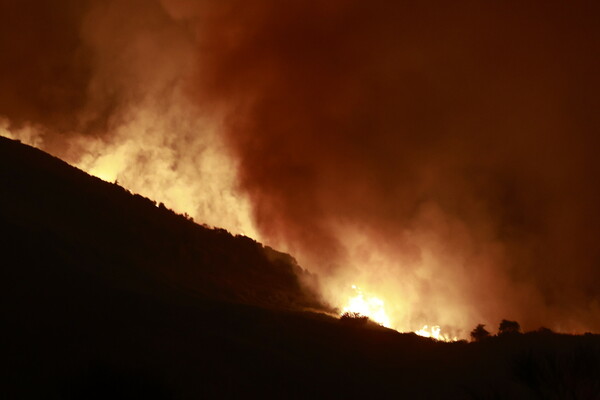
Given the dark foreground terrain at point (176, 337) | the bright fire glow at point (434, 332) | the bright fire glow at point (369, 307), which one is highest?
the bright fire glow at point (369, 307)

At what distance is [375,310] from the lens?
1331 inches

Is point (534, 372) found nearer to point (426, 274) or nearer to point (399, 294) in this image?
point (399, 294)

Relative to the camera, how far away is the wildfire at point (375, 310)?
108ft

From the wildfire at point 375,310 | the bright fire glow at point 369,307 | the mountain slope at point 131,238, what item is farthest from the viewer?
the bright fire glow at point 369,307

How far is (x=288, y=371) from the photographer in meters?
17.9

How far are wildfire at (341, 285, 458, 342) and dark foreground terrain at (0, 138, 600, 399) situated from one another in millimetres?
2573

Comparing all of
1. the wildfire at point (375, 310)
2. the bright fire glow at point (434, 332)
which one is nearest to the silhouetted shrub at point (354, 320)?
the wildfire at point (375, 310)

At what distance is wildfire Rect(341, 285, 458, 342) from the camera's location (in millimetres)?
32812

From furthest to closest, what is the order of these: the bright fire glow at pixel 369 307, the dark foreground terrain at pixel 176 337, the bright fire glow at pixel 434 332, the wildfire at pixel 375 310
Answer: the bright fire glow at pixel 369 307 → the wildfire at pixel 375 310 → the bright fire glow at pixel 434 332 → the dark foreground terrain at pixel 176 337

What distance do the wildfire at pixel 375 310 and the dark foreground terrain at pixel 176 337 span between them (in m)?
2.57

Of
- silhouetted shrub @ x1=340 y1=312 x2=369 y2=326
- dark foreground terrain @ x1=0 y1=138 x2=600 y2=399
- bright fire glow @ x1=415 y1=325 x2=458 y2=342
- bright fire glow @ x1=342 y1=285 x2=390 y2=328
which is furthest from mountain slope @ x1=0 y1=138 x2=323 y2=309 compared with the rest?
bright fire glow @ x1=415 y1=325 x2=458 y2=342

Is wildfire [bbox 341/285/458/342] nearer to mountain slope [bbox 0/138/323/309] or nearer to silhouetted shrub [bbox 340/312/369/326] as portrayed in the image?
mountain slope [bbox 0/138/323/309]

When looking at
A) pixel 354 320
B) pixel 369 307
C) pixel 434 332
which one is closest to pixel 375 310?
pixel 369 307

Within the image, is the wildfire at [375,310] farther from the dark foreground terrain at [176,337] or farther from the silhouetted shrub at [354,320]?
the silhouetted shrub at [354,320]
